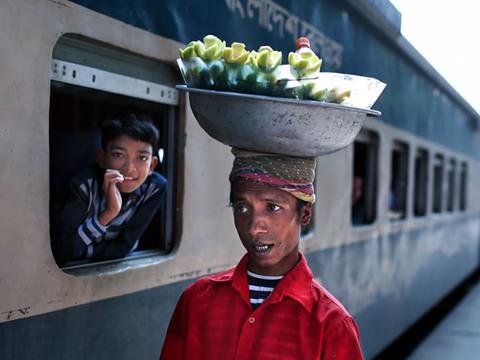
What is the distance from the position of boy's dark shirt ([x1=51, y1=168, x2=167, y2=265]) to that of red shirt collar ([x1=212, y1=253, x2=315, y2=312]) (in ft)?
2.18

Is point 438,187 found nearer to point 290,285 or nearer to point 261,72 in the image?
point 290,285

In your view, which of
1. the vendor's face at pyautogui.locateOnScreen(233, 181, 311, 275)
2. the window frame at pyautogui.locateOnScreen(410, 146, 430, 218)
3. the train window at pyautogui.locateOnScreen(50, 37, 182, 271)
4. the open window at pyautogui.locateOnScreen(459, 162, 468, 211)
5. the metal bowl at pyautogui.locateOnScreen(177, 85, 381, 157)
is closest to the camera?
the metal bowl at pyautogui.locateOnScreen(177, 85, 381, 157)

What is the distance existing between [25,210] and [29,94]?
13.2 inches

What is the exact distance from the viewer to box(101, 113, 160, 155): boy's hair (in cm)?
257

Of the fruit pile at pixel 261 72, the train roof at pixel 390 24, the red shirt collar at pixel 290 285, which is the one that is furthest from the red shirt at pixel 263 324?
the train roof at pixel 390 24

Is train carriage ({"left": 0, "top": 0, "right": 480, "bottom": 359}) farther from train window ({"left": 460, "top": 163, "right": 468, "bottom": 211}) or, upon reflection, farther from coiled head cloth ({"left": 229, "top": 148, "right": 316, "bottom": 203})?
train window ({"left": 460, "top": 163, "right": 468, "bottom": 211})

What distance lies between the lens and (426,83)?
7.59 m

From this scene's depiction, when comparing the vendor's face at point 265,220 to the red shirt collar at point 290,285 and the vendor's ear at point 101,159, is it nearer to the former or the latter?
the red shirt collar at point 290,285

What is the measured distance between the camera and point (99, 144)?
2.69m

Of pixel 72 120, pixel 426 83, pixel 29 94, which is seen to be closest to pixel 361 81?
pixel 29 94

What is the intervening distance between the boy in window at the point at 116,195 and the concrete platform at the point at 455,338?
4868mm

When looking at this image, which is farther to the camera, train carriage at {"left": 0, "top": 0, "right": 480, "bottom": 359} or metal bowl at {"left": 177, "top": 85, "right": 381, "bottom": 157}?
train carriage at {"left": 0, "top": 0, "right": 480, "bottom": 359}

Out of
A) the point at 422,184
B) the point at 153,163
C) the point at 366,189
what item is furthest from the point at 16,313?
the point at 422,184

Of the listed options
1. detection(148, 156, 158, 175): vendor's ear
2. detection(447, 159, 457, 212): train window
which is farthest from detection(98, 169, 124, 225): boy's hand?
detection(447, 159, 457, 212): train window
